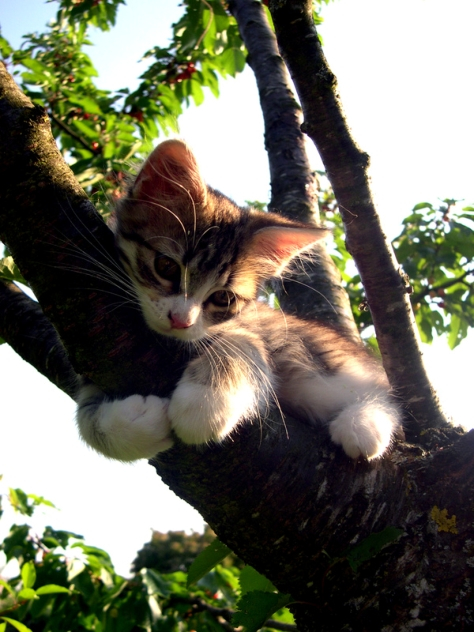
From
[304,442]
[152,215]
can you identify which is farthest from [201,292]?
[304,442]

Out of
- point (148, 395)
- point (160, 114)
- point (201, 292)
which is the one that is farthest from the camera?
point (160, 114)

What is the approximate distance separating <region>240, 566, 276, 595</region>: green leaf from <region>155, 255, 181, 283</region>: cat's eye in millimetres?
1083

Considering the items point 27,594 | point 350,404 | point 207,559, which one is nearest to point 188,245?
→ point 350,404

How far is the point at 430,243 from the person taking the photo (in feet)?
11.2

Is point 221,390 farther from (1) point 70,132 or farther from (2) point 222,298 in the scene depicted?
(1) point 70,132

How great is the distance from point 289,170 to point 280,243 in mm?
728

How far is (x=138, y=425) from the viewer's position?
1.42 meters

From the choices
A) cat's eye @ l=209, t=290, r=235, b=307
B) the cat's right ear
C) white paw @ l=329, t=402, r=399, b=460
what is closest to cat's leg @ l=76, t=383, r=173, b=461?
white paw @ l=329, t=402, r=399, b=460

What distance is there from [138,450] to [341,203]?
0.96 m

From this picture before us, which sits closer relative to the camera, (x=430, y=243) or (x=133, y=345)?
(x=133, y=345)

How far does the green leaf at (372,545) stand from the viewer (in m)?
1.33

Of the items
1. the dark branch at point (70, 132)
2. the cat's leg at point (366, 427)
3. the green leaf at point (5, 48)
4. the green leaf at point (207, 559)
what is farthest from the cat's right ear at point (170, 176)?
the green leaf at point (5, 48)

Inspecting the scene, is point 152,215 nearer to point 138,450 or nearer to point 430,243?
point 138,450

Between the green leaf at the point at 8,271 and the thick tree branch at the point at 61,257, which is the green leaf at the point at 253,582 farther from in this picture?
the green leaf at the point at 8,271
